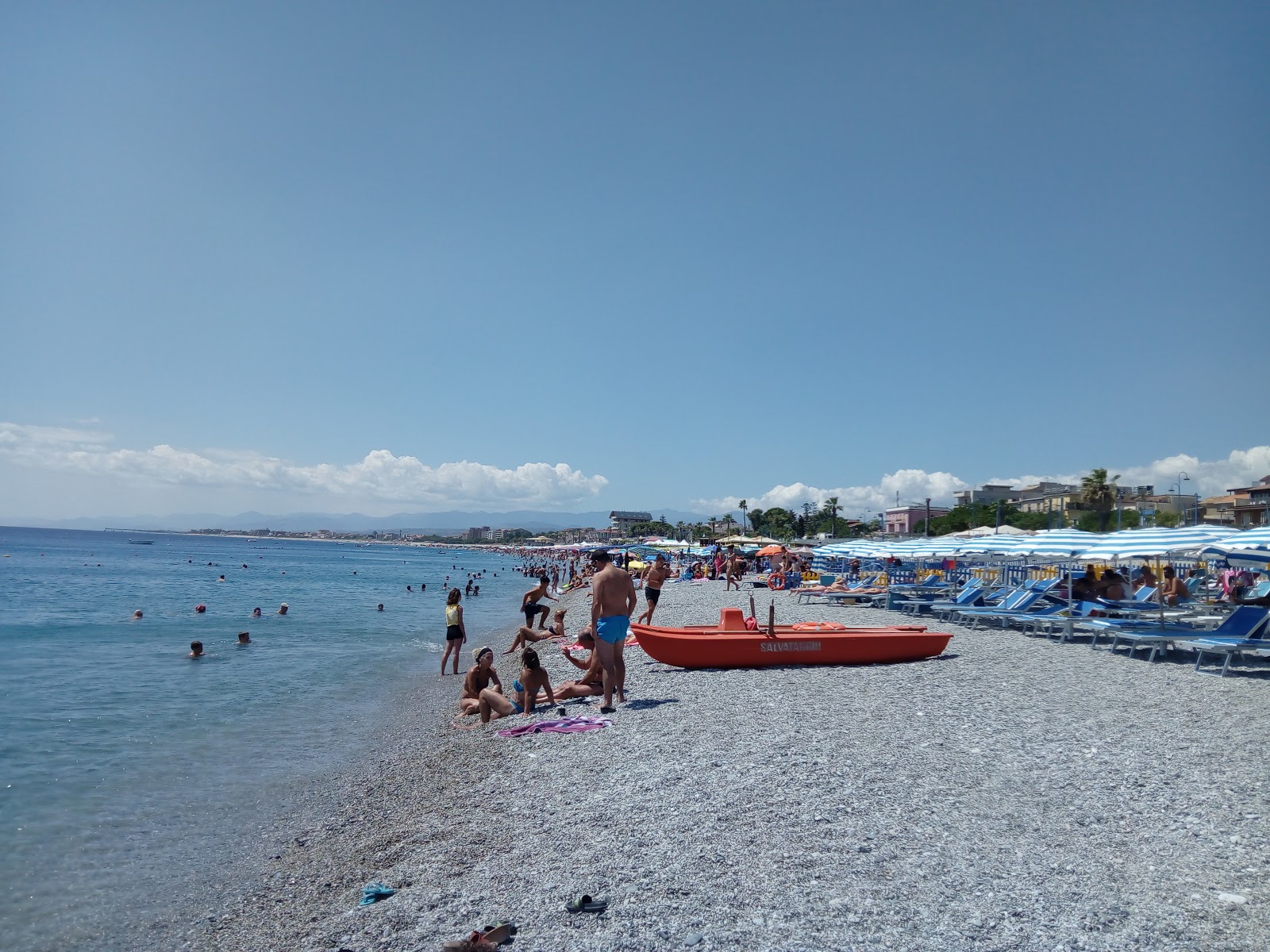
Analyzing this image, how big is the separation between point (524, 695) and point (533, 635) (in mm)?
5203

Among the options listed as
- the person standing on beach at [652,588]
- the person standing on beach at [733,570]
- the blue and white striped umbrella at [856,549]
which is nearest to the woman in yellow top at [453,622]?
the person standing on beach at [652,588]

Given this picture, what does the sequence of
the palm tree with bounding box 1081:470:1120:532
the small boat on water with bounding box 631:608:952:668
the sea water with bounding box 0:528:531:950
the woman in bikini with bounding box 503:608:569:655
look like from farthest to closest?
the palm tree with bounding box 1081:470:1120:532 → the woman in bikini with bounding box 503:608:569:655 → the small boat on water with bounding box 631:608:952:668 → the sea water with bounding box 0:528:531:950

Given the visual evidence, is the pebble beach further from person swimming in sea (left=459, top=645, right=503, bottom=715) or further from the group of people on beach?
person swimming in sea (left=459, top=645, right=503, bottom=715)

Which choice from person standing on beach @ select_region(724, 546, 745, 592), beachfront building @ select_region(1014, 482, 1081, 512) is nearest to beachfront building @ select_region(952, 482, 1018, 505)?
beachfront building @ select_region(1014, 482, 1081, 512)

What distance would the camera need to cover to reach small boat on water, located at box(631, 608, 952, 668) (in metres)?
10.3

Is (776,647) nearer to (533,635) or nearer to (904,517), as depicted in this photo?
(533,635)

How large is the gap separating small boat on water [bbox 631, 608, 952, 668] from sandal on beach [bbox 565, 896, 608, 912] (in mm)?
6304

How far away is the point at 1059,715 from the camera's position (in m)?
7.18

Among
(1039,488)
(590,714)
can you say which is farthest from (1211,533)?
(1039,488)

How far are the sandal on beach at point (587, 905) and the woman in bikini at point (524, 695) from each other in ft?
16.5

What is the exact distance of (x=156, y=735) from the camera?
9.99m

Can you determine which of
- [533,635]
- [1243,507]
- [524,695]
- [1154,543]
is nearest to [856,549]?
[1154,543]

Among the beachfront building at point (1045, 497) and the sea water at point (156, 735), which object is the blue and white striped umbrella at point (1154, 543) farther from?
the beachfront building at point (1045, 497)

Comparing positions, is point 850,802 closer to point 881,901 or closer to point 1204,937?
point 881,901
